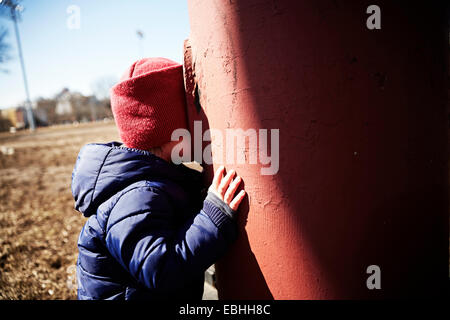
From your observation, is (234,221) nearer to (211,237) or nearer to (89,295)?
(211,237)

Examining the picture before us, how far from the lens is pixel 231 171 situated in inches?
36.9

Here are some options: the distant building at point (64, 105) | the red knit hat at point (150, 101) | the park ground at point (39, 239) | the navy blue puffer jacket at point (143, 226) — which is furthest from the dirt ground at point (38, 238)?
the distant building at point (64, 105)

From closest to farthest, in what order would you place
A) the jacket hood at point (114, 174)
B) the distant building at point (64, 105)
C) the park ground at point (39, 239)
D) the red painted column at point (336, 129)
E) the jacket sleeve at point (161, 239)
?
1. the red painted column at point (336, 129)
2. the jacket sleeve at point (161, 239)
3. the jacket hood at point (114, 174)
4. the park ground at point (39, 239)
5. the distant building at point (64, 105)

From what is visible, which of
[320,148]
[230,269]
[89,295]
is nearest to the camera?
[320,148]

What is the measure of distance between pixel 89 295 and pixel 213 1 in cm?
131

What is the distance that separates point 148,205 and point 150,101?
0.43 meters

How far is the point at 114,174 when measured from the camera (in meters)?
1.05

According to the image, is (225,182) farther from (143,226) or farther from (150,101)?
(150,101)

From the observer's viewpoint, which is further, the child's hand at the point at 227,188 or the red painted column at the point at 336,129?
the child's hand at the point at 227,188

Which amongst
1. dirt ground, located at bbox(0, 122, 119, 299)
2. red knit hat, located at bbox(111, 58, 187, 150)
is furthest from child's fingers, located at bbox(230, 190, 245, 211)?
dirt ground, located at bbox(0, 122, 119, 299)

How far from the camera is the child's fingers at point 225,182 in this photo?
3.07 feet

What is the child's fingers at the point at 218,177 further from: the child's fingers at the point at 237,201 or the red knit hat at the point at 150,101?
the red knit hat at the point at 150,101

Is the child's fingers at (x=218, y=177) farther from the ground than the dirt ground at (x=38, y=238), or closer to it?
farther from the ground
